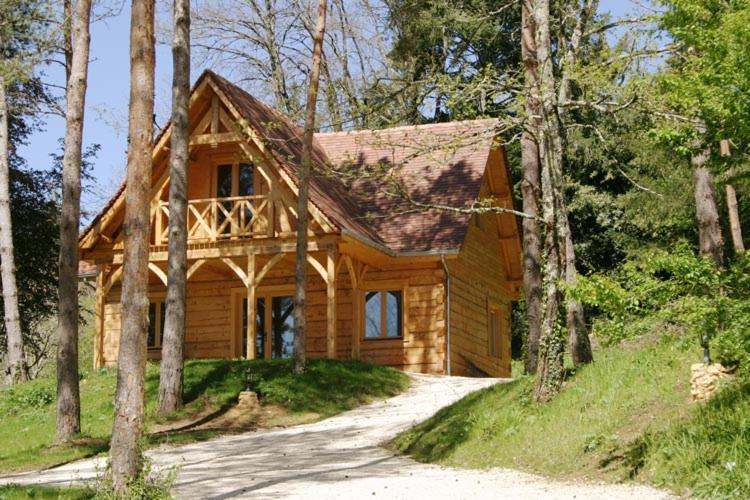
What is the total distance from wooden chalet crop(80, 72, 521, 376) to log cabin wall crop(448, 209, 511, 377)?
0.08 m

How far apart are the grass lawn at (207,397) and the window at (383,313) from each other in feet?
9.89

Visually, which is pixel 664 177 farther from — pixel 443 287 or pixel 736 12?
pixel 736 12

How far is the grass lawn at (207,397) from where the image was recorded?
58.0 feet

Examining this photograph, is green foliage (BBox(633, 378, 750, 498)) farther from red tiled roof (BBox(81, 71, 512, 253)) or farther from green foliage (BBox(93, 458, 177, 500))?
red tiled roof (BBox(81, 71, 512, 253))

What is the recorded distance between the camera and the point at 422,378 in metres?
23.3

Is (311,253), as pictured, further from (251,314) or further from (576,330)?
(576,330)

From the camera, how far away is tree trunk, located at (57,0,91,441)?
1686 centimetres

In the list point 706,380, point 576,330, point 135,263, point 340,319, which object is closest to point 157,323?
point 340,319

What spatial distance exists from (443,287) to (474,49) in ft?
51.7

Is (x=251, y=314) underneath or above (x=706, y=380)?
above

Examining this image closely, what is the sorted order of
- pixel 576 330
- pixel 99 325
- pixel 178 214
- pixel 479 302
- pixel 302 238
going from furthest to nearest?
pixel 479 302 → pixel 99 325 → pixel 302 238 → pixel 178 214 → pixel 576 330

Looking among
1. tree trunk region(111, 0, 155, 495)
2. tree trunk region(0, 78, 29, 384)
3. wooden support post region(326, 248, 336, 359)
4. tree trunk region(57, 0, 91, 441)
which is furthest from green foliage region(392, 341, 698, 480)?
tree trunk region(0, 78, 29, 384)

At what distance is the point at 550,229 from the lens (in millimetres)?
14180

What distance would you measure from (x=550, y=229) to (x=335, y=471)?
4.54m
